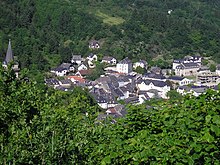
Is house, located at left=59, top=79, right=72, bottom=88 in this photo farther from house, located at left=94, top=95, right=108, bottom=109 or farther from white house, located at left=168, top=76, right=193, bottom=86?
white house, located at left=168, top=76, right=193, bottom=86

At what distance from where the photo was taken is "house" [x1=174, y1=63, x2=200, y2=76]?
37938 mm

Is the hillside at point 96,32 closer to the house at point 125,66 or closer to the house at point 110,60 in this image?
the house at point 110,60

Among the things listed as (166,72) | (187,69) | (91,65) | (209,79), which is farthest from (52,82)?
(187,69)

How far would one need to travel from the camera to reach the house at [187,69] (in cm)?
3794

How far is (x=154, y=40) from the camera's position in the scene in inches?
1770

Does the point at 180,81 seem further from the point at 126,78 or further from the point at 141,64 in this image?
the point at 141,64

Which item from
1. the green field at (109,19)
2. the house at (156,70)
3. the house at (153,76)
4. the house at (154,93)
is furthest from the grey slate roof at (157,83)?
the green field at (109,19)

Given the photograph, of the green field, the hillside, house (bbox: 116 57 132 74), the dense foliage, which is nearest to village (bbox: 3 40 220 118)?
house (bbox: 116 57 132 74)

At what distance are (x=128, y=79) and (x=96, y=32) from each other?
→ 1266 cm

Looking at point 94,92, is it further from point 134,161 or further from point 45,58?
point 134,161

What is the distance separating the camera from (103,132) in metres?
4.92

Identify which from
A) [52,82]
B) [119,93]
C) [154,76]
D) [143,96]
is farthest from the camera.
Answer: [154,76]

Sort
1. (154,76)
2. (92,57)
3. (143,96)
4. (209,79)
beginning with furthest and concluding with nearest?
(92,57) < (209,79) < (154,76) < (143,96)

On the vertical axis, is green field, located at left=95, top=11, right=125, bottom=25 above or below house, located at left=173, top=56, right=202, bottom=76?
above
